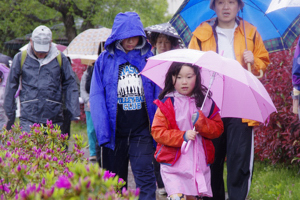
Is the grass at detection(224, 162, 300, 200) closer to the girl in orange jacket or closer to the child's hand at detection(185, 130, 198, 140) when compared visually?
the girl in orange jacket

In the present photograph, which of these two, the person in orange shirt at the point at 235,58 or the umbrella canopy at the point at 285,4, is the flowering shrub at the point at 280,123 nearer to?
the person in orange shirt at the point at 235,58

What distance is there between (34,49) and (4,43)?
2172 cm

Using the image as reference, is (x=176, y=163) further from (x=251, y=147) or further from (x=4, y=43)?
(x=4, y=43)

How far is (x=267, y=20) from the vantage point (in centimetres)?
482

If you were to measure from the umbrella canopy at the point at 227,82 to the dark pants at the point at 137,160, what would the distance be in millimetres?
654

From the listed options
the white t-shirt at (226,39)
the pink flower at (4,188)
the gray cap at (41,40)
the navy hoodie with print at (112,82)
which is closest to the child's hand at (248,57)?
the white t-shirt at (226,39)

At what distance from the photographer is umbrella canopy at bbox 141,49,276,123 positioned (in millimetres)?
3584

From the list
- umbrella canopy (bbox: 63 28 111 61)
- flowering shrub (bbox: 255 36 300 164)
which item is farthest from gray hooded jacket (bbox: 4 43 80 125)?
umbrella canopy (bbox: 63 28 111 61)

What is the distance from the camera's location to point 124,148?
179 inches

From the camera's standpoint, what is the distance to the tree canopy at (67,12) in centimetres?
2106

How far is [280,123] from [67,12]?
17.3 m

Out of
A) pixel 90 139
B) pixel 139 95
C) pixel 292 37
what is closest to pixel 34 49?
pixel 139 95

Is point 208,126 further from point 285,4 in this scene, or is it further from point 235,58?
point 285,4

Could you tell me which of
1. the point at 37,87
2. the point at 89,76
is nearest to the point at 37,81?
the point at 37,87
